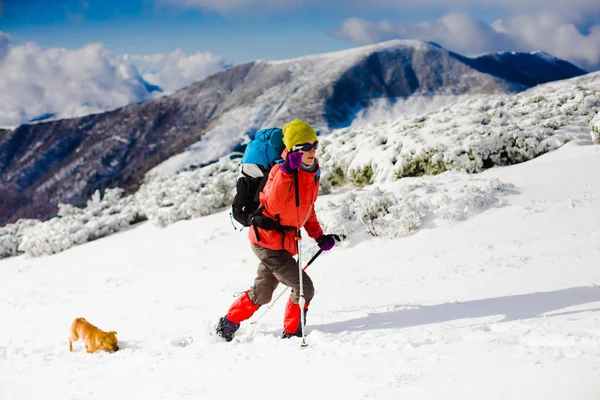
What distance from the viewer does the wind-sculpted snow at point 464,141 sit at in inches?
366

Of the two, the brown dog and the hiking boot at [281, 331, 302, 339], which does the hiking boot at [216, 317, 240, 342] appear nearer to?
the hiking boot at [281, 331, 302, 339]

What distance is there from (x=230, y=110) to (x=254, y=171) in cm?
14752

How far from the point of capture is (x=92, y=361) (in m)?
Result: 4.23

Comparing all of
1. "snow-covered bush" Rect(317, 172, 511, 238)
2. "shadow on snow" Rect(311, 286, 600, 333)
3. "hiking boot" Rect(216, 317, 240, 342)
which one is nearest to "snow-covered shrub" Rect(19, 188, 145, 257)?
"snow-covered bush" Rect(317, 172, 511, 238)

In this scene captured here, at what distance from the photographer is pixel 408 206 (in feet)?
23.7

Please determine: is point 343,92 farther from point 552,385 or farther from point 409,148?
point 552,385

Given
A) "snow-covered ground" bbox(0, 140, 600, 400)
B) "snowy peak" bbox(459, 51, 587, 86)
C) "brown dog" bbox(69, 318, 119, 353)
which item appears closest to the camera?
"snow-covered ground" bbox(0, 140, 600, 400)

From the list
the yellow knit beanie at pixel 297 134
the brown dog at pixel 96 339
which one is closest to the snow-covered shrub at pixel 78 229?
the brown dog at pixel 96 339

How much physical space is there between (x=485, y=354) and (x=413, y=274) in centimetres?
288

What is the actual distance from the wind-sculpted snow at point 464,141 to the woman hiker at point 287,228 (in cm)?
588

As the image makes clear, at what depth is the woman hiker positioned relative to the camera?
3.77 m

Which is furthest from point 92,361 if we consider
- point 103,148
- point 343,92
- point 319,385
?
point 103,148

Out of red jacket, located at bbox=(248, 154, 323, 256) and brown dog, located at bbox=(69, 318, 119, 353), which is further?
brown dog, located at bbox=(69, 318, 119, 353)

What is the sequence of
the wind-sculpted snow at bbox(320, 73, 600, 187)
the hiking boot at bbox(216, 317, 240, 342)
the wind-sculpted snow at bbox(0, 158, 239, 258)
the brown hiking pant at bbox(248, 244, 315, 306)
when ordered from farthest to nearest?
the wind-sculpted snow at bbox(0, 158, 239, 258) → the wind-sculpted snow at bbox(320, 73, 600, 187) → the hiking boot at bbox(216, 317, 240, 342) → the brown hiking pant at bbox(248, 244, 315, 306)
